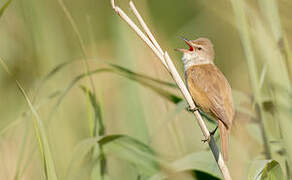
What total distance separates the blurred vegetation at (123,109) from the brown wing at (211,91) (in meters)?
0.11

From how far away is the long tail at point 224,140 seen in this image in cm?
246

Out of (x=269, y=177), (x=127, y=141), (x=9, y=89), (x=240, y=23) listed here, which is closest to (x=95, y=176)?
(x=127, y=141)

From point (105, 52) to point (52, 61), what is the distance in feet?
5.45

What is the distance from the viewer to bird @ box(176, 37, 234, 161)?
9.18 ft

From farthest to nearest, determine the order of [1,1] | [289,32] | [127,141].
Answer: [289,32], [1,1], [127,141]

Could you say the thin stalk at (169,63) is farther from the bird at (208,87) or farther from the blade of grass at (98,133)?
the blade of grass at (98,133)

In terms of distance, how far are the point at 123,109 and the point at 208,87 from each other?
22.8 inches

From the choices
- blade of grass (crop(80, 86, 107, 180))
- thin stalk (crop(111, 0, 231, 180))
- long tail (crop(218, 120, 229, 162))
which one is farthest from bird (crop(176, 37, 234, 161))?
blade of grass (crop(80, 86, 107, 180))

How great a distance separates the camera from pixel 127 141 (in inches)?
102

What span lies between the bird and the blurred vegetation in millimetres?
109

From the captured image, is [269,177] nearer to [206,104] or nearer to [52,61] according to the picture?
[206,104]

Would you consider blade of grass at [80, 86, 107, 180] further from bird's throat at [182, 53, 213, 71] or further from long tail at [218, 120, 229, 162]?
bird's throat at [182, 53, 213, 71]

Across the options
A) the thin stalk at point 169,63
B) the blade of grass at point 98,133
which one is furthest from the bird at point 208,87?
the blade of grass at point 98,133

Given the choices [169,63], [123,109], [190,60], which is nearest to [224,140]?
[169,63]
